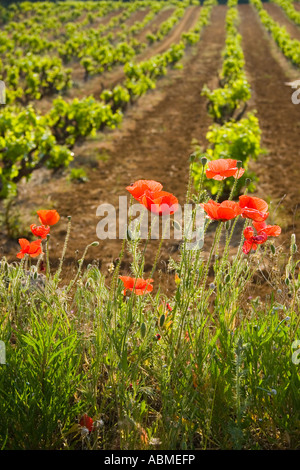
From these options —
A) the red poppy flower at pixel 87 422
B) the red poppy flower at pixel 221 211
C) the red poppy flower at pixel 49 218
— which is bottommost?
the red poppy flower at pixel 87 422

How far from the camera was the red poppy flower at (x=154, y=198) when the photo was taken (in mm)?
1591

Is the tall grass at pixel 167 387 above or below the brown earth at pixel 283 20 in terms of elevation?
below

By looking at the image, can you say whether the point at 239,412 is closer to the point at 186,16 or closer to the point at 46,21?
the point at 46,21

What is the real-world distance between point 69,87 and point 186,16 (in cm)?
2280

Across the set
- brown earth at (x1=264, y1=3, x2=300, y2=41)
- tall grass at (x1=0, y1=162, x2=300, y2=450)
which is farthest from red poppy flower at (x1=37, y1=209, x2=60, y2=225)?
brown earth at (x1=264, y1=3, x2=300, y2=41)

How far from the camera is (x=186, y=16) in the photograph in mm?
30844

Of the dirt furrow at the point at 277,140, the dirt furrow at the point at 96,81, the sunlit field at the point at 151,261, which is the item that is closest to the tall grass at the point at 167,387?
the sunlit field at the point at 151,261

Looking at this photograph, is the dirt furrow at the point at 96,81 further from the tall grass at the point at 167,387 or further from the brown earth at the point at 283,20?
the tall grass at the point at 167,387

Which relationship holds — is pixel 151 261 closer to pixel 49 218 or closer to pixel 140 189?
pixel 49 218

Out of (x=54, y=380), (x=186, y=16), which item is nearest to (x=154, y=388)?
(x=54, y=380)

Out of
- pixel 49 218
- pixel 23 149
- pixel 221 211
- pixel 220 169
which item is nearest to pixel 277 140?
pixel 23 149

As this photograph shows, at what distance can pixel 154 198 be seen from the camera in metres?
1.63

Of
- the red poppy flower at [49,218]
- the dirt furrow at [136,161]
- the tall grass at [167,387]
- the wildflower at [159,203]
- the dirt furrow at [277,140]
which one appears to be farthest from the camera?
the dirt furrow at [277,140]

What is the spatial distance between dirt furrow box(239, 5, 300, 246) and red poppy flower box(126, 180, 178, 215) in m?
0.43
